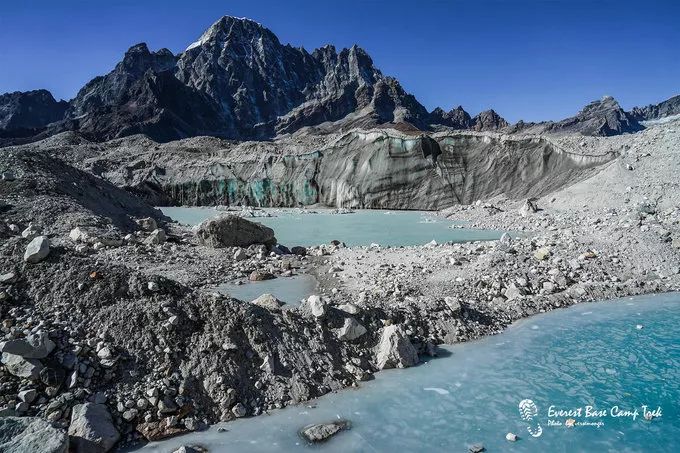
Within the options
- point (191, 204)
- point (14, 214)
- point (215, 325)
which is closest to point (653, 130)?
point (215, 325)

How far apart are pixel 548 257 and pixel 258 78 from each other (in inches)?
4850

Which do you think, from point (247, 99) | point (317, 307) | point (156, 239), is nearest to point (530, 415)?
point (317, 307)

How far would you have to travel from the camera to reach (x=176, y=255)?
41.2 feet

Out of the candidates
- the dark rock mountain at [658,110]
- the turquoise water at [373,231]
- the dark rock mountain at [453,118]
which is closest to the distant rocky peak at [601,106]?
the dark rock mountain at [658,110]

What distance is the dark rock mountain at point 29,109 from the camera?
366 feet

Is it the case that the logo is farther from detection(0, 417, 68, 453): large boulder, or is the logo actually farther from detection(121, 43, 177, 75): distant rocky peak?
detection(121, 43, 177, 75): distant rocky peak

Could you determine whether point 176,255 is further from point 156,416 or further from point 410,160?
point 410,160

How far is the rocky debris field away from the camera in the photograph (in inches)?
203

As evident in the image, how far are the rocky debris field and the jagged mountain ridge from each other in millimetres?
80606

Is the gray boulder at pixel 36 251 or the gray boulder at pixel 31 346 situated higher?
the gray boulder at pixel 36 251

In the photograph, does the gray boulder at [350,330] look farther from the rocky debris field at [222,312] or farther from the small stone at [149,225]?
the small stone at [149,225]

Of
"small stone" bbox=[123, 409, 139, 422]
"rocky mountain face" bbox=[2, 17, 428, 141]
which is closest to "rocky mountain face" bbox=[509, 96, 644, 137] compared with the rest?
"rocky mountain face" bbox=[2, 17, 428, 141]

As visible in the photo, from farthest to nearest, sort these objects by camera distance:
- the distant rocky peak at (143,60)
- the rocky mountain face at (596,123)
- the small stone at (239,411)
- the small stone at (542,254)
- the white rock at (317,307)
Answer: the distant rocky peak at (143,60), the rocky mountain face at (596,123), the small stone at (542,254), the white rock at (317,307), the small stone at (239,411)

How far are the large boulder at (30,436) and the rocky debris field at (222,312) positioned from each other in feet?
0.04
